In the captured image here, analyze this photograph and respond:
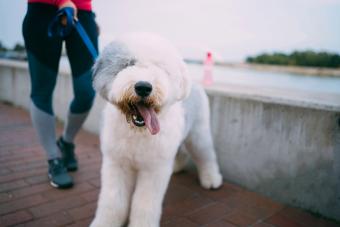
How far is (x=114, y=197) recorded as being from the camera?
2365mm

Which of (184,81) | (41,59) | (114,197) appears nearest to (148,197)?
(114,197)

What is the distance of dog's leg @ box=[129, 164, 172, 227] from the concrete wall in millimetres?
1166

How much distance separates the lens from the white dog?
197 centimetres

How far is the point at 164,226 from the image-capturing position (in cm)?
255

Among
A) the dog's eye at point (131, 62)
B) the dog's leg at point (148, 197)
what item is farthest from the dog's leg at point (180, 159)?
the dog's eye at point (131, 62)

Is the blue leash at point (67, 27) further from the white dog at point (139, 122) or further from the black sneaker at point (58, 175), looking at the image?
the black sneaker at point (58, 175)

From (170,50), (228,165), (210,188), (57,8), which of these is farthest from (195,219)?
(57,8)

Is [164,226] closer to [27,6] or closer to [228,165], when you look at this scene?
[228,165]

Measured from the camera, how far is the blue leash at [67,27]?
2686mm

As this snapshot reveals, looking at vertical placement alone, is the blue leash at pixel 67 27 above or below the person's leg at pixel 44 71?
above

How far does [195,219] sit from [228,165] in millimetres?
932

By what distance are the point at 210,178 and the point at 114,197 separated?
1.23 meters

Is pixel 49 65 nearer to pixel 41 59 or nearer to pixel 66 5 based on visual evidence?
pixel 41 59

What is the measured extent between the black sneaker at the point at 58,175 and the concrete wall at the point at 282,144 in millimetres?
1549
